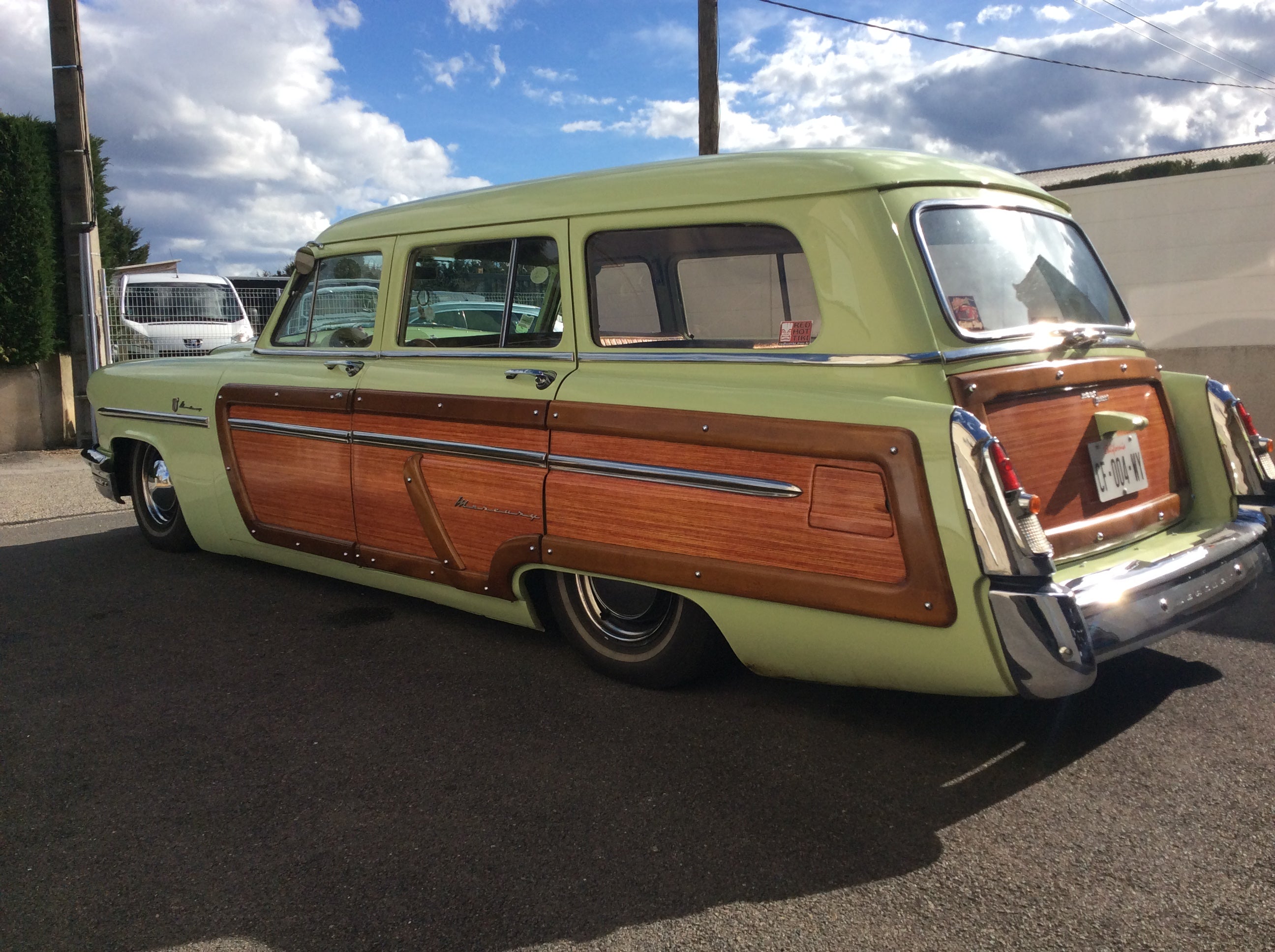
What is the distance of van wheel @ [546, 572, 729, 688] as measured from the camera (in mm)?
3408

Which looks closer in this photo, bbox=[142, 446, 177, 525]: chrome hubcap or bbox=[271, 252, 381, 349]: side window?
bbox=[271, 252, 381, 349]: side window

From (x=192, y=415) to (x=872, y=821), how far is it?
3.85 meters

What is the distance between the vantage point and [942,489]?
2.62 metres

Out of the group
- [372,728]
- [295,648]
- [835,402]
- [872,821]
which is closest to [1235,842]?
[872,821]

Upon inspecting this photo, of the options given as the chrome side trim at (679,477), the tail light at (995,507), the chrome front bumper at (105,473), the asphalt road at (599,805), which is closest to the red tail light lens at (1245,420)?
the asphalt road at (599,805)

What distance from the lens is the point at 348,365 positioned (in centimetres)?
431

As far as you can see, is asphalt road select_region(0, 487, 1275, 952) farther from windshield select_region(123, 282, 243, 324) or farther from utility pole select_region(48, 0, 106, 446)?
windshield select_region(123, 282, 243, 324)

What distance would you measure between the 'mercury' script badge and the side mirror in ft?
5.36

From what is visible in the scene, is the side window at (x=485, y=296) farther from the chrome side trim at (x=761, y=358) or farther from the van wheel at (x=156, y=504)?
the van wheel at (x=156, y=504)

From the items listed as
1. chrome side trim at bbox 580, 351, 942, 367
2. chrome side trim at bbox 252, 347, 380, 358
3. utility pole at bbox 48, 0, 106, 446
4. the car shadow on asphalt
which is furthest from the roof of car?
utility pole at bbox 48, 0, 106, 446

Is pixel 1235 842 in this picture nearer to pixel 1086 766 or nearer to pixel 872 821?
pixel 1086 766

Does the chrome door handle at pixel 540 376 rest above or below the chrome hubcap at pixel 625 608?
above

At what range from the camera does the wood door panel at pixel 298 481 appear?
4266 mm

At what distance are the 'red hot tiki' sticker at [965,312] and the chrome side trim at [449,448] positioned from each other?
1.43m
